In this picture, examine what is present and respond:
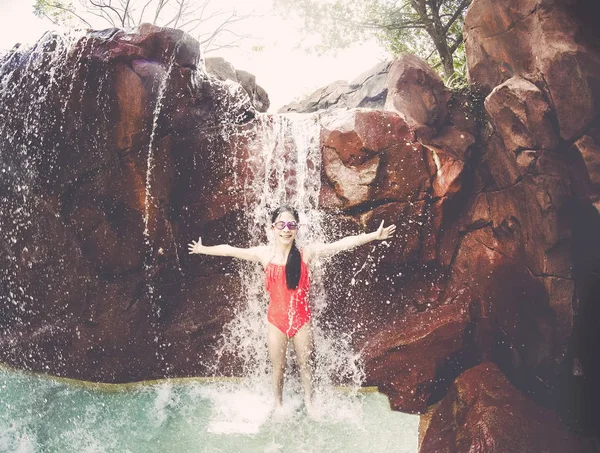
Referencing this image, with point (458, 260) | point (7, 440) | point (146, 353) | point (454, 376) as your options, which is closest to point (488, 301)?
point (458, 260)

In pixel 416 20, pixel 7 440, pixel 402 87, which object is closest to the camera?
pixel 7 440

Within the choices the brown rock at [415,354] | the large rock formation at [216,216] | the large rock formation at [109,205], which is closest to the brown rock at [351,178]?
the large rock formation at [216,216]

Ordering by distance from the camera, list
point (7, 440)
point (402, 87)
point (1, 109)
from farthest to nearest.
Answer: point (402, 87) < point (1, 109) < point (7, 440)

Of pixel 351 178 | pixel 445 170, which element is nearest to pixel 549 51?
pixel 445 170

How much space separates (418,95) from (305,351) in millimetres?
4151

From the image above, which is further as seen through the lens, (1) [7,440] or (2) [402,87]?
(2) [402,87]

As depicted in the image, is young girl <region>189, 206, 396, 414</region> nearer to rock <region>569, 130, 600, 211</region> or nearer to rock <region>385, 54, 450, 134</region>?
rock <region>569, 130, 600, 211</region>

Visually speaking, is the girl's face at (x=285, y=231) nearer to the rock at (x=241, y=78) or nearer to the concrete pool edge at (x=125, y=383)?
the concrete pool edge at (x=125, y=383)

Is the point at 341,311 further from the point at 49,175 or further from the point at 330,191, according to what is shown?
the point at 49,175

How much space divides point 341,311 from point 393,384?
1183 mm

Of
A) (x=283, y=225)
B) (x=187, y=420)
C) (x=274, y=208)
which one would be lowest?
(x=187, y=420)

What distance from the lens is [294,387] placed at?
5.07 m

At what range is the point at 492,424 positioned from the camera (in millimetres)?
3709

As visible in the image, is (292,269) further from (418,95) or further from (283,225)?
(418,95)
